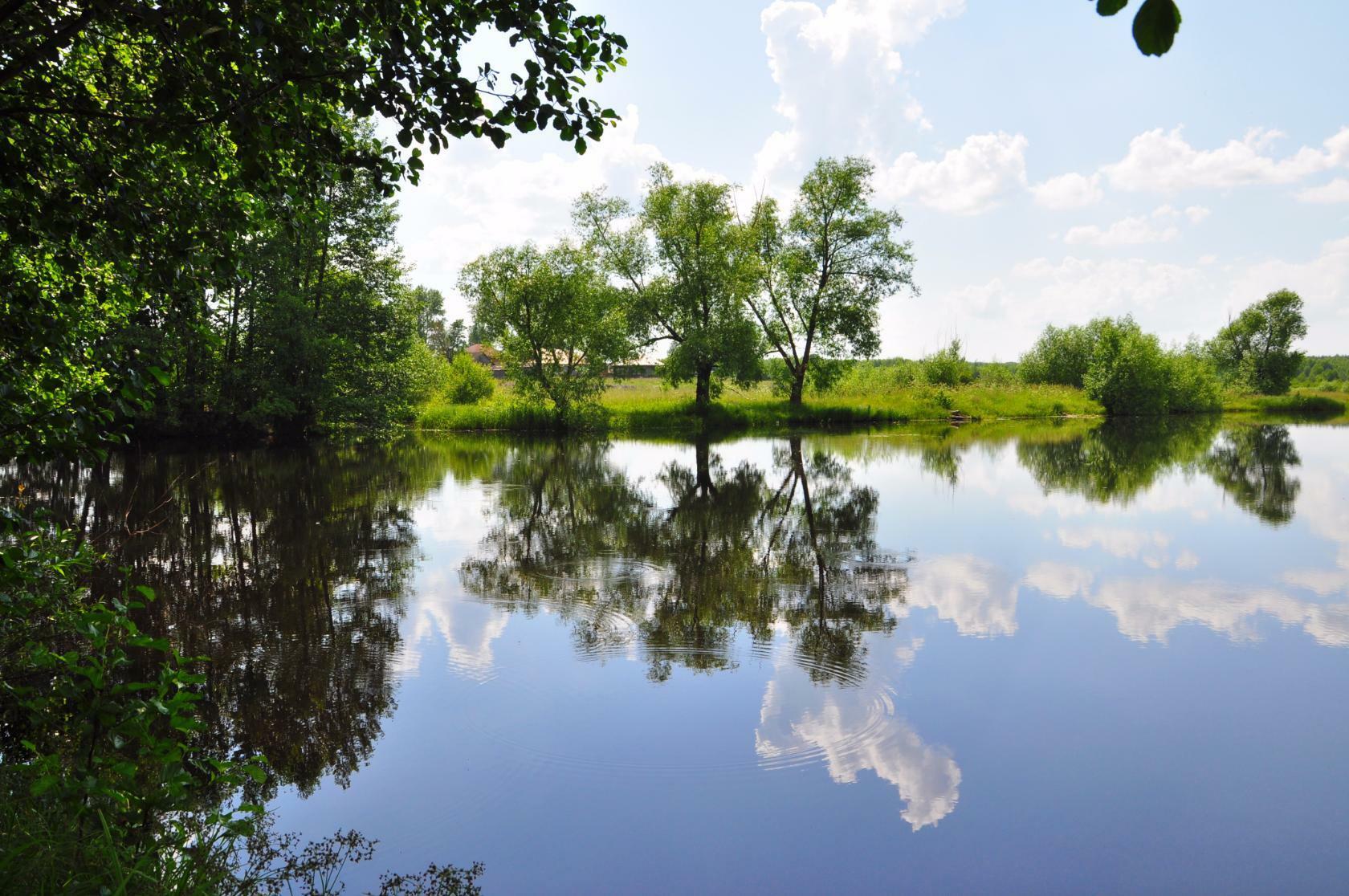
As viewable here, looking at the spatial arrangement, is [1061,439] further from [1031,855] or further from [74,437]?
[74,437]

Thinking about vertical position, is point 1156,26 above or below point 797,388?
above

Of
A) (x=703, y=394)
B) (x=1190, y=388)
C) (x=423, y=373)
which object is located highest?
(x=1190, y=388)

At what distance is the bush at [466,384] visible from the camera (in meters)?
46.2

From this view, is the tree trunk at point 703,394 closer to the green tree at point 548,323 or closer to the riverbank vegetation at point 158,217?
the green tree at point 548,323

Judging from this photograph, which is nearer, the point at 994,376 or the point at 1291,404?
the point at 994,376

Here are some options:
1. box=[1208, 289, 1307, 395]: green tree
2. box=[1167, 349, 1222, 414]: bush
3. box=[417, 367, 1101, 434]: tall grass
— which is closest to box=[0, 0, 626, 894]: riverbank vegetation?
box=[417, 367, 1101, 434]: tall grass

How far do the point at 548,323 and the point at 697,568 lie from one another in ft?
90.7

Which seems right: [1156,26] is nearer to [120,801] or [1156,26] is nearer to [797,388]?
[120,801]

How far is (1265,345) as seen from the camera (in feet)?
228

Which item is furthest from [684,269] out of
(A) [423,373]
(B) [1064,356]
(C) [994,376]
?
(B) [1064,356]

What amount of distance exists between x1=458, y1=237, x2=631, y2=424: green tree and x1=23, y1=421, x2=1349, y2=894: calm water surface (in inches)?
880

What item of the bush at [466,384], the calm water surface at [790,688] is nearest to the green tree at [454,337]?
the bush at [466,384]

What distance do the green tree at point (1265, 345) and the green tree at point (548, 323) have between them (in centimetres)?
5684

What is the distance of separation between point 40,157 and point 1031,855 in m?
5.86
